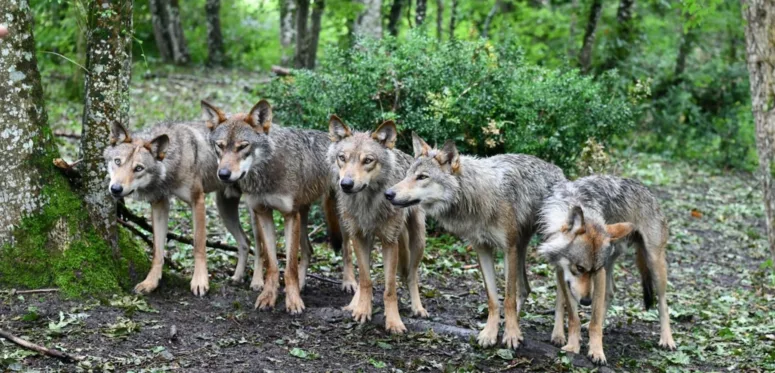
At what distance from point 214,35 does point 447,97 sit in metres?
14.1

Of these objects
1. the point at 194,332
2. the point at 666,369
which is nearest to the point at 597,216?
the point at 666,369

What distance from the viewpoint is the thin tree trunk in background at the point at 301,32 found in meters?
14.7

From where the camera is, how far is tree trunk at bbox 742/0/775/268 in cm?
555

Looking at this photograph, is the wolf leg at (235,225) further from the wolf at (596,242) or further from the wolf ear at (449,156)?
the wolf at (596,242)

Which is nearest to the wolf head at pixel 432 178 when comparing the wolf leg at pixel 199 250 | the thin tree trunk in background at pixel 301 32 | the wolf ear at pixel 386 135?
the wolf ear at pixel 386 135

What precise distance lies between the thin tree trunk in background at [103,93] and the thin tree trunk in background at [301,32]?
780cm

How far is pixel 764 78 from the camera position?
562 cm

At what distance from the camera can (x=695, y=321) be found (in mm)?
8891

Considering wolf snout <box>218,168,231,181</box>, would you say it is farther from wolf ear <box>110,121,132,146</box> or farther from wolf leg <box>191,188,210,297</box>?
wolf ear <box>110,121,132,146</box>

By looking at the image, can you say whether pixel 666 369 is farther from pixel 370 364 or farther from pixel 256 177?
pixel 256 177

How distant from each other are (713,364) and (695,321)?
1.59 m

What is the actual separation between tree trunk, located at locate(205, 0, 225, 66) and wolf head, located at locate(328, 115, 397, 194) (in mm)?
15377

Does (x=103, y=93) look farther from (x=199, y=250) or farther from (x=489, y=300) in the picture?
(x=489, y=300)

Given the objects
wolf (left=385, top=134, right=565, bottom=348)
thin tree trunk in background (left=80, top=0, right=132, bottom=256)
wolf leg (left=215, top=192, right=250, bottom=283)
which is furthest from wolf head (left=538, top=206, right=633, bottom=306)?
thin tree trunk in background (left=80, top=0, right=132, bottom=256)
